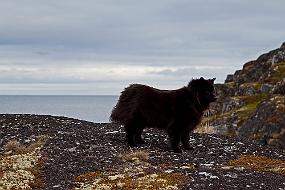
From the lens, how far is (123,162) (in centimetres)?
1625

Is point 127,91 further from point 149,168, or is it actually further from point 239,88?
point 239,88

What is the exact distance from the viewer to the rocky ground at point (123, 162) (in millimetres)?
13875

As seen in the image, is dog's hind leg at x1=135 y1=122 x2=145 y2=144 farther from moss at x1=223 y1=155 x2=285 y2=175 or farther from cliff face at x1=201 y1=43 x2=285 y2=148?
cliff face at x1=201 y1=43 x2=285 y2=148

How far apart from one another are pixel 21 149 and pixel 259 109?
24090 mm

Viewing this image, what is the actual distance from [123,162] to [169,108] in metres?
2.83

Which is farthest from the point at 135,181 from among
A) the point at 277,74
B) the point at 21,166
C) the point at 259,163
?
the point at 277,74

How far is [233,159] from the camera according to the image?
17.6m

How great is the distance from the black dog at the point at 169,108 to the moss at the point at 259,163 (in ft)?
6.03

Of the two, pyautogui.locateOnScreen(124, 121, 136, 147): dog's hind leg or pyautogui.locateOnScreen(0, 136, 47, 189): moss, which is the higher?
pyautogui.locateOnScreen(124, 121, 136, 147): dog's hind leg

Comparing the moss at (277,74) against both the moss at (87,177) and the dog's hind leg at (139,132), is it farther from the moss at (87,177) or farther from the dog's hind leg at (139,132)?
the moss at (87,177)

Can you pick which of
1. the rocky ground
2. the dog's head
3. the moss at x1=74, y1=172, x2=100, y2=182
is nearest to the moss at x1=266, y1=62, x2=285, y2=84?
the rocky ground

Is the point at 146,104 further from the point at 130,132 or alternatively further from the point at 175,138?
the point at 175,138

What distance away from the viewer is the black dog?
18.1 m

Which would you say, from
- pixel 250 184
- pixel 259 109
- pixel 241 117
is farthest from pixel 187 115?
pixel 241 117
